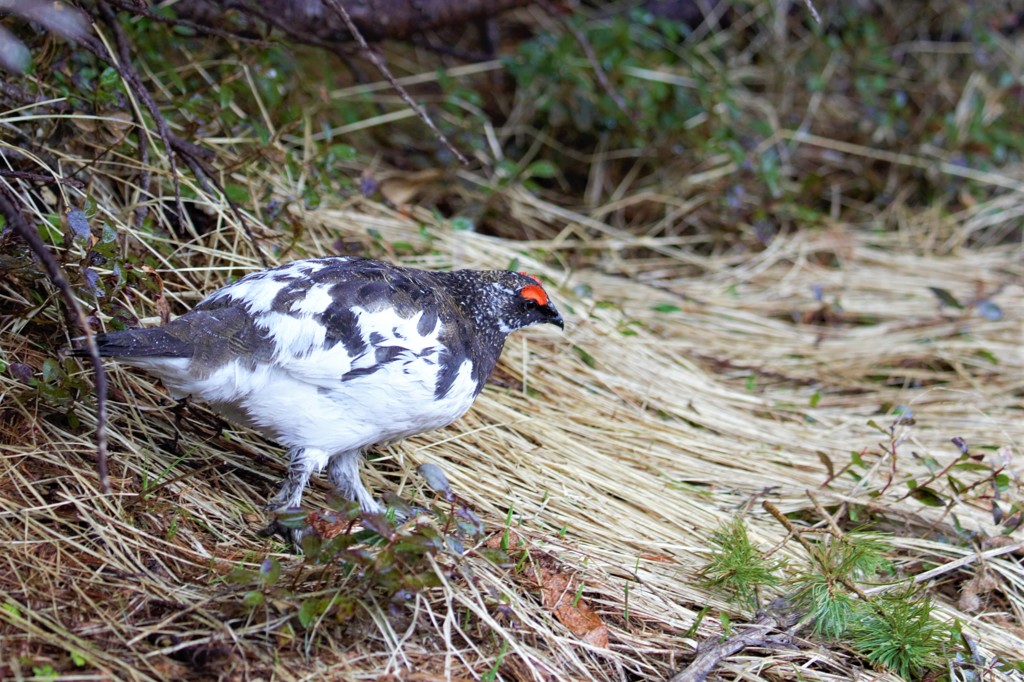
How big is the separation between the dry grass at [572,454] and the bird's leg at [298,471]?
0.50 ft

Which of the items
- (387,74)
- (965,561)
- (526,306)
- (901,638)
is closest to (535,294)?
(526,306)

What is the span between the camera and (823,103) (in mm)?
7910

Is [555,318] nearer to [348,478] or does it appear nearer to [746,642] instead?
[348,478]

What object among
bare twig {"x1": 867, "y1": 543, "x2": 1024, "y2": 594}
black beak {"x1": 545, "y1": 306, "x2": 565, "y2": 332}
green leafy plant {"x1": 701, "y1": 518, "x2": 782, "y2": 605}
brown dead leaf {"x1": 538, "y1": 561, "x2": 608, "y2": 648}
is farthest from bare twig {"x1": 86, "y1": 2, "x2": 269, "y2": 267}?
bare twig {"x1": 867, "y1": 543, "x2": 1024, "y2": 594}

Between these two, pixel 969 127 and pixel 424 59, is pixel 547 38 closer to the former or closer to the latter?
pixel 424 59

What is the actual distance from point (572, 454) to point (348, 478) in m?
1.08

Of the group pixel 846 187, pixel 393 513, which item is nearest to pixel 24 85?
pixel 393 513

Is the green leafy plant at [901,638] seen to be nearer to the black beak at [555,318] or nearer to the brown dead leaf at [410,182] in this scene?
the black beak at [555,318]

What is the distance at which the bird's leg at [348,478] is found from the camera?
3.92 meters

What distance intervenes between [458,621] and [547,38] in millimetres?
4856

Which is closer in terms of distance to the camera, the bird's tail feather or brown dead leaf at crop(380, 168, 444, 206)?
the bird's tail feather

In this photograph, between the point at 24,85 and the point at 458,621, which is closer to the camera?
the point at 458,621

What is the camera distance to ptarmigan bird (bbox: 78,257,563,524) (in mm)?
3387

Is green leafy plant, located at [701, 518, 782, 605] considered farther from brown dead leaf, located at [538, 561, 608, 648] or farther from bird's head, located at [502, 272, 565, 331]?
bird's head, located at [502, 272, 565, 331]
